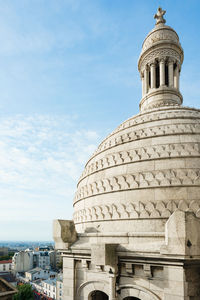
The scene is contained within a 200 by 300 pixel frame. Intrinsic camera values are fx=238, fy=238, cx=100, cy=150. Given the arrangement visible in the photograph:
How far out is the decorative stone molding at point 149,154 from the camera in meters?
10.5

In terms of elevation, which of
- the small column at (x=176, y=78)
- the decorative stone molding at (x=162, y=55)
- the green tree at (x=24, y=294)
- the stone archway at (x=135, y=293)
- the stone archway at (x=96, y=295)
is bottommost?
the green tree at (x=24, y=294)

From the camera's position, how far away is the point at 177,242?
7516mm

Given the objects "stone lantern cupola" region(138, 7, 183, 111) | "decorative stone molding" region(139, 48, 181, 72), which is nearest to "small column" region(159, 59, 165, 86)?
"stone lantern cupola" region(138, 7, 183, 111)

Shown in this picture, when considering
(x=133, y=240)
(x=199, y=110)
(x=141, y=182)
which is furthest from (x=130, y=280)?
(x=199, y=110)

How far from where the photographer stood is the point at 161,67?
18.5 metres

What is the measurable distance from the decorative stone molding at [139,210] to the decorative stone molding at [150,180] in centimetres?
73

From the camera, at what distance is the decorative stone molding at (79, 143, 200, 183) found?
10.5 m

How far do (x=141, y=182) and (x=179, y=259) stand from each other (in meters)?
3.64

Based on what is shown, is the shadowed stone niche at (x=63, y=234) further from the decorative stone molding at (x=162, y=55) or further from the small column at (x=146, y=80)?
the decorative stone molding at (x=162, y=55)

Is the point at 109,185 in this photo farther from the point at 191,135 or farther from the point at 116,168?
the point at 191,135

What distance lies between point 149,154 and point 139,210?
2660 mm

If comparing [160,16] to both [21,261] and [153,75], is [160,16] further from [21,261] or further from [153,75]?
[21,261]

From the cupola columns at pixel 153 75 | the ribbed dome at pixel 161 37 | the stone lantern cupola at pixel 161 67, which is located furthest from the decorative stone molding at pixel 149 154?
the ribbed dome at pixel 161 37

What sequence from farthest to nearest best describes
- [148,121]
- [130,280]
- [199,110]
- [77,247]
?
[199,110] → [148,121] → [77,247] → [130,280]
